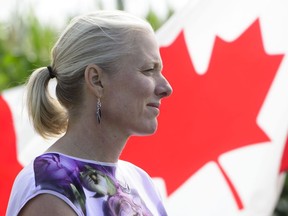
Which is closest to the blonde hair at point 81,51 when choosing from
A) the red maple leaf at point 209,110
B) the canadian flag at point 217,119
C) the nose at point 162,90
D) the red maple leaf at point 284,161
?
the nose at point 162,90

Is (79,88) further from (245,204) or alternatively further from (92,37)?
(245,204)

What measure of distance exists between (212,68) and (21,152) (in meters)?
0.78

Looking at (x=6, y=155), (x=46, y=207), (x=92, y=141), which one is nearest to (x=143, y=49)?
(x=92, y=141)

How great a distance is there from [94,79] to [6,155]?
4.10 ft

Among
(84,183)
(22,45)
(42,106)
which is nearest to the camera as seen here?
(84,183)

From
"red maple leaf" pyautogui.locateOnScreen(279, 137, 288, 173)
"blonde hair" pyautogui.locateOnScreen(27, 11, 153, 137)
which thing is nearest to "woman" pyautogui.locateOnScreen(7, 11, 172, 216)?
"blonde hair" pyautogui.locateOnScreen(27, 11, 153, 137)

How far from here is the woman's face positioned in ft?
7.35

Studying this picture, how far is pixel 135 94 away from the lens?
2242 mm

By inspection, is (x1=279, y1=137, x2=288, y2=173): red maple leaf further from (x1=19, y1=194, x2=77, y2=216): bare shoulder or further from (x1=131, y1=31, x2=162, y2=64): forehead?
(x1=19, y1=194, x2=77, y2=216): bare shoulder

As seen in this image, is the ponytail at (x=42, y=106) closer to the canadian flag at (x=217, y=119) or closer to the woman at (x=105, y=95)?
the woman at (x=105, y=95)

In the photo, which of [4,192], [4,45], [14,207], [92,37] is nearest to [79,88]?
[92,37]

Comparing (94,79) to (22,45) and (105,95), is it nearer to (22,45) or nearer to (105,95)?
(105,95)

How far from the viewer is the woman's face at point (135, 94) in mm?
2240

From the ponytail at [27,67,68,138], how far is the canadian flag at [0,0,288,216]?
86 cm
